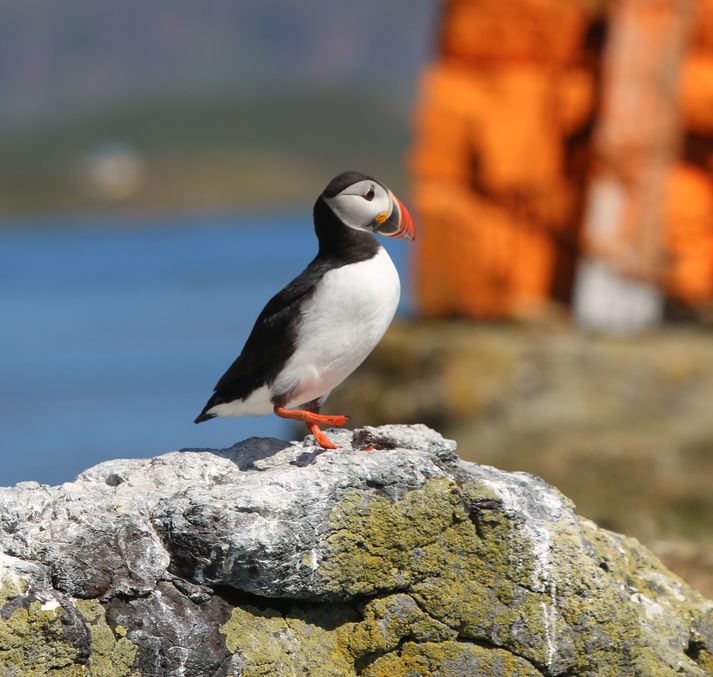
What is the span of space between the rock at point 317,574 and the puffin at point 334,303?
394 millimetres

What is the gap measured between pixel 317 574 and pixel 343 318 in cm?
114

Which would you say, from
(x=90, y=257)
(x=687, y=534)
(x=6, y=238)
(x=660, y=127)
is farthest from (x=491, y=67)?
(x=6, y=238)

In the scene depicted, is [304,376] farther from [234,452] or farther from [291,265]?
[291,265]

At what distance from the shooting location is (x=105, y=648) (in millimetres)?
4582

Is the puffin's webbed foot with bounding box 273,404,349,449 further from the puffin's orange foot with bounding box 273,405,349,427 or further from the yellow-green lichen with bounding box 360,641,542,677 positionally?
the yellow-green lichen with bounding box 360,641,542,677

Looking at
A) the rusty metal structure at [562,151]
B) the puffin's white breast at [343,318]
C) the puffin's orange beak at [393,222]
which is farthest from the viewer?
the rusty metal structure at [562,151]

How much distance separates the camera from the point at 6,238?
8688cm

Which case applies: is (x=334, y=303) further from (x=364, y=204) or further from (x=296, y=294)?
(x=364, y=204)

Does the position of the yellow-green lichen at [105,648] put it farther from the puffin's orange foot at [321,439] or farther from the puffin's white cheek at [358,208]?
the puffin's white cheek at [358,208]

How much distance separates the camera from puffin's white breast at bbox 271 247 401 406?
5.46m

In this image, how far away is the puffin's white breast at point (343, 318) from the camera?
17.9 feet

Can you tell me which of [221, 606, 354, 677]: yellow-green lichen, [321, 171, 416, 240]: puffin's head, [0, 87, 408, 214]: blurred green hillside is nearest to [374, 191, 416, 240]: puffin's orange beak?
[321, 171, 416, 240]: puffin's head

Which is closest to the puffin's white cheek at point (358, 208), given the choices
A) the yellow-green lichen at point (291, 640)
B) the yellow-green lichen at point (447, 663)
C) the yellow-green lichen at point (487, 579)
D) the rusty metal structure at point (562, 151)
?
the yellow-green lichen at point (487, 579)

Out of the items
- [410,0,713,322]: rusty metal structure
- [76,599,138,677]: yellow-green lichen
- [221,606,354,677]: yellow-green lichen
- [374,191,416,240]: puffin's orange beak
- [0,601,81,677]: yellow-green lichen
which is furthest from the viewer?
[410,0,713,322]: rusty metal structure
